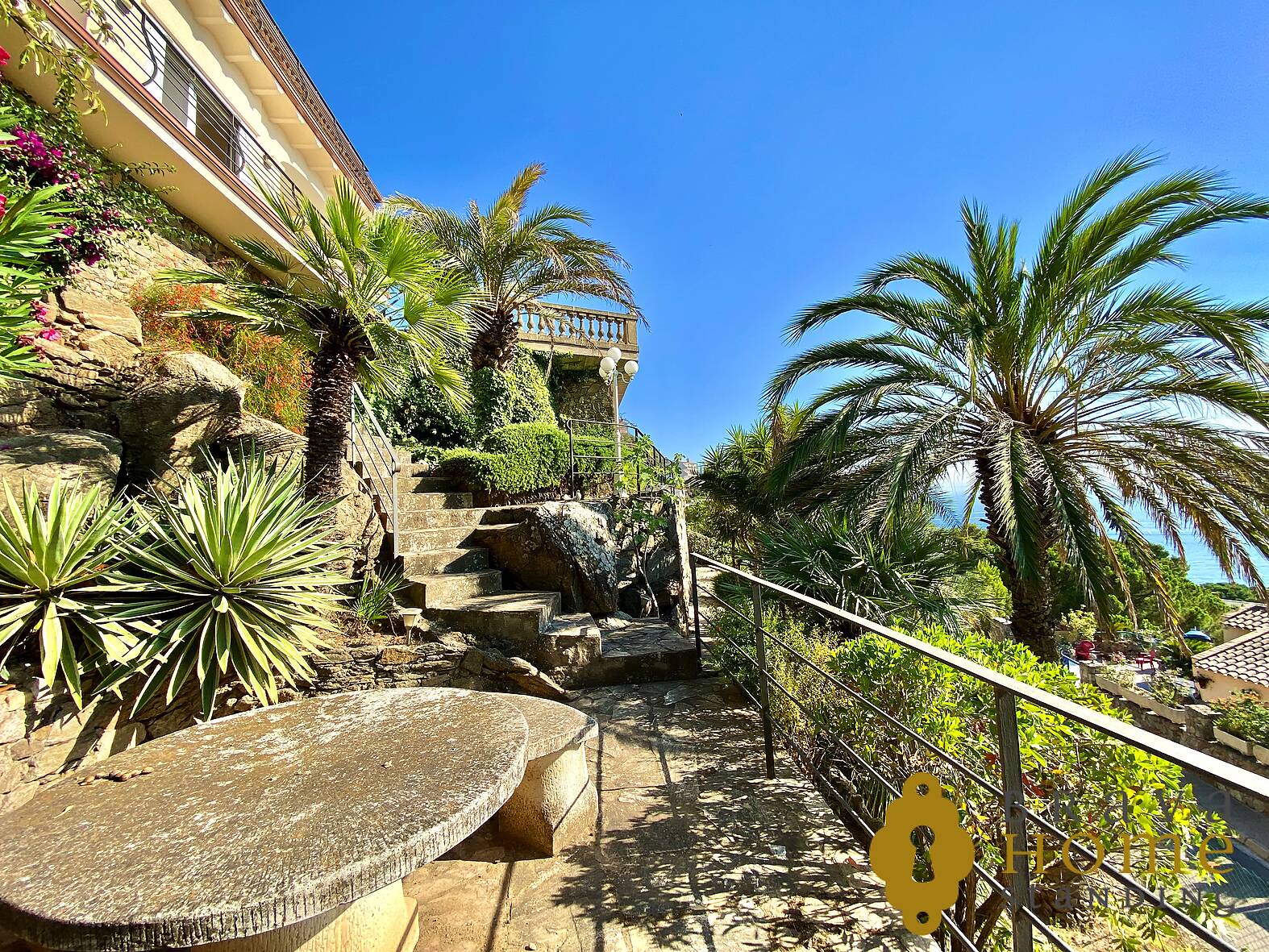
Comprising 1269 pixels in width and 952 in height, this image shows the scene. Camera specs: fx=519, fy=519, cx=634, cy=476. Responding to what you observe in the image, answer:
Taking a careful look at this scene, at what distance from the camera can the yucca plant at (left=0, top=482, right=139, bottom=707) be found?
8.71 feet

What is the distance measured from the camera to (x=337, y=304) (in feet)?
14.8

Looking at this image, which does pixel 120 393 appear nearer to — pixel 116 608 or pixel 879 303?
pixel 116 608

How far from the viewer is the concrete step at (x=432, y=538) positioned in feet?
19.3

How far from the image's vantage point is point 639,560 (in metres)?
7.52

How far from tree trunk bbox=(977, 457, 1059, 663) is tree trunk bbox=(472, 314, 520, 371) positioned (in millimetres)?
8866

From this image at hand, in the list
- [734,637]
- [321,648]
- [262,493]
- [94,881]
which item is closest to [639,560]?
[734,637]

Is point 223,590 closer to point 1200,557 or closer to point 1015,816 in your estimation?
point 1015,816

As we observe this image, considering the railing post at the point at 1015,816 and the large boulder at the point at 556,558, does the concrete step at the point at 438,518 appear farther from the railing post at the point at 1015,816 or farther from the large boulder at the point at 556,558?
the railing post at the point at 1015,816

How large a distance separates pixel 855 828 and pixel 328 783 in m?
2.52

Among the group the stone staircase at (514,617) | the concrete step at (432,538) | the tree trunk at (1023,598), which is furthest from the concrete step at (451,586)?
the tree trunk at (1023,598)

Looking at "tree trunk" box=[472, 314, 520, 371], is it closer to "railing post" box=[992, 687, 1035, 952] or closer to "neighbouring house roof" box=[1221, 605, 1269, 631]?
"railing post" box=[992, 687, 1035, 952]

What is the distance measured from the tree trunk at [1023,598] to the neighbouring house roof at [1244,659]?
40.4 feet

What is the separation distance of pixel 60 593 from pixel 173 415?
232 centimetres

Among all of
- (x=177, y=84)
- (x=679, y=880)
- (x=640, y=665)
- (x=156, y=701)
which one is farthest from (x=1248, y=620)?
(x=177, y=84)
